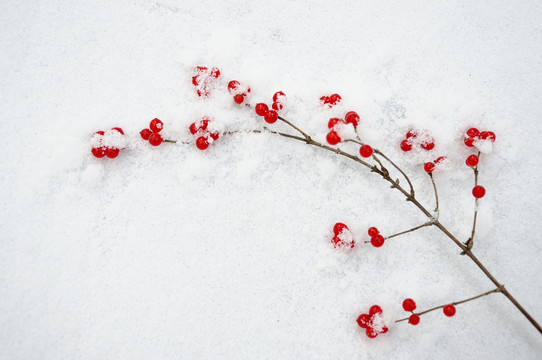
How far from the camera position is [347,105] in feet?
3.77

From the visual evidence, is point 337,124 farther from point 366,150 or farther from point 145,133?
point 145,133

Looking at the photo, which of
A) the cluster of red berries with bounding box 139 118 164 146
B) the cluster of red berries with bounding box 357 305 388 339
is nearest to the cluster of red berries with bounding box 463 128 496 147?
the cluster of red berries with bounding box 357 305 388 339

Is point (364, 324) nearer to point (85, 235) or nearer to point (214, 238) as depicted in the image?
point (214, 238)

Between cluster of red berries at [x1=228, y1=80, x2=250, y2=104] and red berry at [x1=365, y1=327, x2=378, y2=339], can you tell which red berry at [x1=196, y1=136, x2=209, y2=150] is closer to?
cluster of red berries at [x1=228, y1=80, x2=250, y2=104]

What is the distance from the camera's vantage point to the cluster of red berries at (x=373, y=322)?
103cm

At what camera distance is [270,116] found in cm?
107

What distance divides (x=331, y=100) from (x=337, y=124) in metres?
0.10

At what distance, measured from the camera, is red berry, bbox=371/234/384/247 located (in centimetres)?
103

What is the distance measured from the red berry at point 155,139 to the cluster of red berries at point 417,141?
70 cm

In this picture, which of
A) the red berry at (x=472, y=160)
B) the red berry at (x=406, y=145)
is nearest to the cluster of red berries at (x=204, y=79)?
the red berry at (x=406, y=145)

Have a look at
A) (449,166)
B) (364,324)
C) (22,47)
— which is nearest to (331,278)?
(364,324)

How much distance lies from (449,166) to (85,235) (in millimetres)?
1072

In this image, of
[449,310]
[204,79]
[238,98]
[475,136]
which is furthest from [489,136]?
[204,79]

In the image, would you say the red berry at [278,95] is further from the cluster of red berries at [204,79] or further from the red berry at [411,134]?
the red berry at [411,134]
